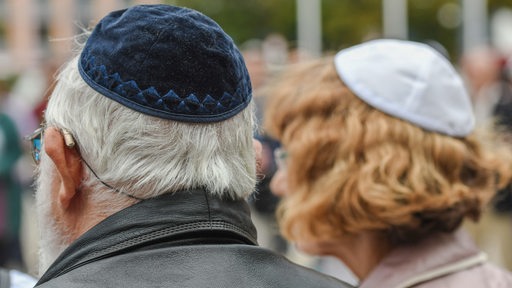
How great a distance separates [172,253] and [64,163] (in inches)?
10.9

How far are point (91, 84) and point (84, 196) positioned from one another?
0.71 feet

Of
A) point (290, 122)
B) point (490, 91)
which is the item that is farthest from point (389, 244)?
point (490, 91)

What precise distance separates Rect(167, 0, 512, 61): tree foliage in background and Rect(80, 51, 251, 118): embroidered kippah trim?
30.8m

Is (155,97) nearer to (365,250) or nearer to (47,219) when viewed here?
(47,219)

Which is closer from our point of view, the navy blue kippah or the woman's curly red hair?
the navy blue kippah

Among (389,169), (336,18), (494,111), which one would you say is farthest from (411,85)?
(336,18)

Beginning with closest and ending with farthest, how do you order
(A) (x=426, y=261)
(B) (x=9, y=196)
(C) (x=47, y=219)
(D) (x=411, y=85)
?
(C) (x=47, y=219), (A) (x=426, y=261), (D) (x=411, y=85), (B) (x=9, y=196)

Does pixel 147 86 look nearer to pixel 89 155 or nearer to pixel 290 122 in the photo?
pixel 89 155

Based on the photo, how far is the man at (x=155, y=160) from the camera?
4.78ft

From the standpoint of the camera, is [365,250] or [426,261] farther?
[365,250]

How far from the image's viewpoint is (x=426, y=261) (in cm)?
226

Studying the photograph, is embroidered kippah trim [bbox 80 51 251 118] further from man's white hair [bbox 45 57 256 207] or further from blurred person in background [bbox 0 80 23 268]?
blurred person in background [bbox 0 80 23 268]

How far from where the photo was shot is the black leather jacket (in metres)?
1.41

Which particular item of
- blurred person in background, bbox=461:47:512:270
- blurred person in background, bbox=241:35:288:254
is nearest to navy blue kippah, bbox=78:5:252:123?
blurred person in background, bbox=241:35:288:254
